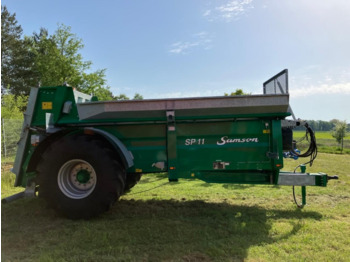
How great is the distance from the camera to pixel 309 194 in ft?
17.9

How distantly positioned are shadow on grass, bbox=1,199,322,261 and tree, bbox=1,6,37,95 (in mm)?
27140

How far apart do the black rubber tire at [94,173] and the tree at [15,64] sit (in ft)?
88.0

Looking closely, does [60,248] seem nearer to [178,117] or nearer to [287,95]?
[178,117]

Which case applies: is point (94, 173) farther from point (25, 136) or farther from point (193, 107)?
point (193, 107)

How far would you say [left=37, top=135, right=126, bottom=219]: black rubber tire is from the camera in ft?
13.0

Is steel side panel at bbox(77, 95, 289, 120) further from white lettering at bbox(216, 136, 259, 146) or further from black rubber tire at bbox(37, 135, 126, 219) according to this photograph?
black rubber tire at bbox(37, 135, 126, 219)

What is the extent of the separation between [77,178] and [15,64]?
29.6 m

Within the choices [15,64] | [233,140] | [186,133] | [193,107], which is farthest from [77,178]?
[15,64]

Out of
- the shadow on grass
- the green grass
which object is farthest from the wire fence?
the shadow on grass

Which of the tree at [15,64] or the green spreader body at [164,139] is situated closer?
the green spreader body at [164,139]

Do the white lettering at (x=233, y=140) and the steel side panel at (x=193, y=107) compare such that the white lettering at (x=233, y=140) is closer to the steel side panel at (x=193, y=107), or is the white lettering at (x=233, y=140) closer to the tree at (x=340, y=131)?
the steel side panel at (x=193, y=107)

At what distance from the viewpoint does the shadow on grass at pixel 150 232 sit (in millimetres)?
3023

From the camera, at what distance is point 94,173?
13.6 feet

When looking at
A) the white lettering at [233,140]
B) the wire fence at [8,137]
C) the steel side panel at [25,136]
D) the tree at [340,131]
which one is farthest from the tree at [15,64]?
the tree at [340,131]
